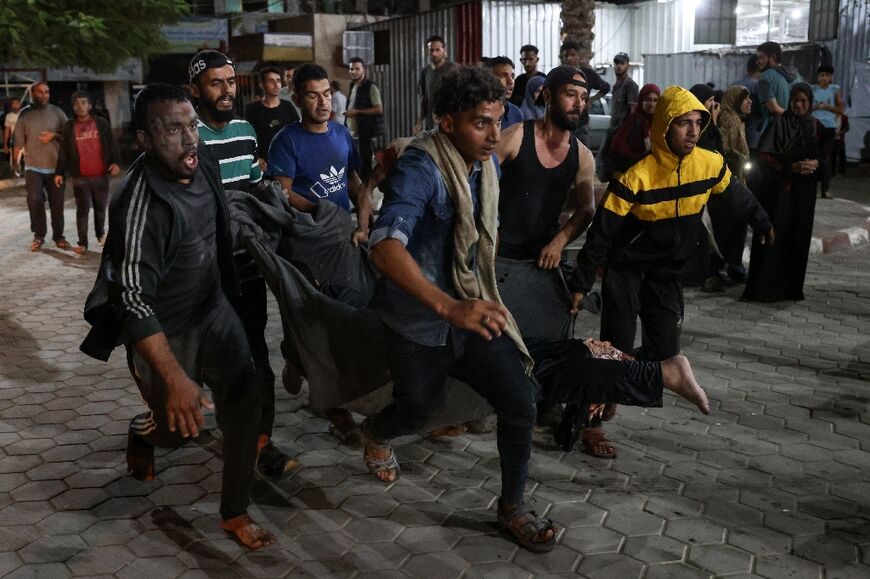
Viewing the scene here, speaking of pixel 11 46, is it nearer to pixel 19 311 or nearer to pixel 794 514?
pixel 19 311

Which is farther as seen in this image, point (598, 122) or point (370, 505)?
point (598, 122)

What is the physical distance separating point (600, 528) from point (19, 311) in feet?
21.2

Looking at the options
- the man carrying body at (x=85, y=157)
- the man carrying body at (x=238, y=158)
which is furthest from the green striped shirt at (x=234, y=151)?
the man carrying body at (x=85, y=157)

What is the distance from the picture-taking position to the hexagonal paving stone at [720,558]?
3768mm

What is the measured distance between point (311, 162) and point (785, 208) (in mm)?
4789

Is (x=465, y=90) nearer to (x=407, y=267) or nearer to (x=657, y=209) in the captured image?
(x=407, y=267)

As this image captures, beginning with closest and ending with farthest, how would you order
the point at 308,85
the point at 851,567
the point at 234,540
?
the point at 851,567 < the point at 234,540 < the point at 308,85

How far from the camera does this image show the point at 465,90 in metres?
3.62

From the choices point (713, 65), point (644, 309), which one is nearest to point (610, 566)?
point (644, 309)

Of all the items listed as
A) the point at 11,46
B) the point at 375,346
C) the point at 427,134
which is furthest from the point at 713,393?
the point at 11,46

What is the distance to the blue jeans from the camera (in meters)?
3.79

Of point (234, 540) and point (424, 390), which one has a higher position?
point (424, 390)

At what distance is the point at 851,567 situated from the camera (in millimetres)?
3770

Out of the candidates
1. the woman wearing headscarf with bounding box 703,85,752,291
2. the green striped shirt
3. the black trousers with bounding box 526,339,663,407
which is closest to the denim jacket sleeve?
the black trousers with bounding box 526,339,663,407
